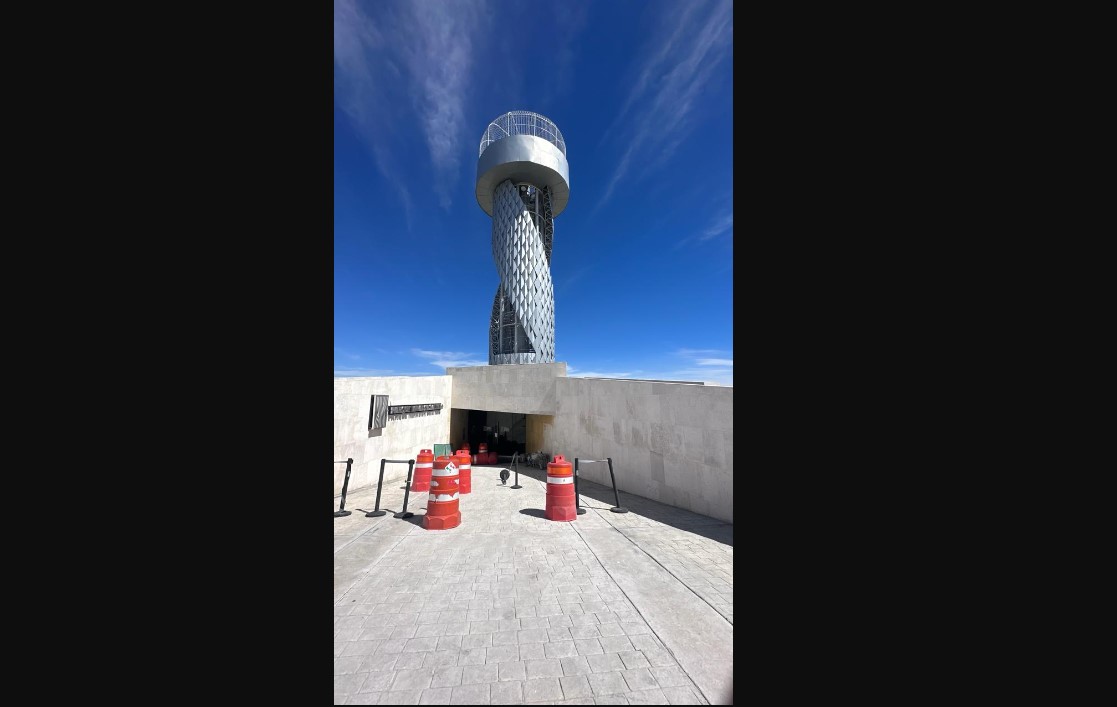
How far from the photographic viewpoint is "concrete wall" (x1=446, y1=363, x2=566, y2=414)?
1165 cm

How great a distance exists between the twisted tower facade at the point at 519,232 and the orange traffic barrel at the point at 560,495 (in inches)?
680

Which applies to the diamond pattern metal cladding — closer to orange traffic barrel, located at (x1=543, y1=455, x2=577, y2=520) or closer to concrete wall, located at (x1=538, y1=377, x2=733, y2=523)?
concrete wall, located at (x1=538, y1=377, x2=733, y2=523)

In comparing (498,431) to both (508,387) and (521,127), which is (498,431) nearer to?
(508,387)

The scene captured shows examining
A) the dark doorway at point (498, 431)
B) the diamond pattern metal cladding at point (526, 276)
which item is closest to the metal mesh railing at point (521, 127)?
the diamond pattern metal cladding at point (526, 276)

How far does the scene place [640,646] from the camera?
3553mm

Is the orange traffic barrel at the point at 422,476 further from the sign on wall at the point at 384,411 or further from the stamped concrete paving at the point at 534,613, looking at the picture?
the stamped concrete paving at the point at 534,613

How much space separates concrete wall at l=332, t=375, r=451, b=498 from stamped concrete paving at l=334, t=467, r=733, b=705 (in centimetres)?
281

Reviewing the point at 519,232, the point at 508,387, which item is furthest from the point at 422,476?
the point at 519,232

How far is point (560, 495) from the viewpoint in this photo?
718cm

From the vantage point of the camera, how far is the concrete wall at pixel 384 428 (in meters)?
9.23

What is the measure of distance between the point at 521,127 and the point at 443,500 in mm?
29260


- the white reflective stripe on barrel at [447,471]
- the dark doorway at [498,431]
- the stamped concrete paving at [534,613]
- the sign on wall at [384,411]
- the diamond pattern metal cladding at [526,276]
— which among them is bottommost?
the dark doorway at [498,431]

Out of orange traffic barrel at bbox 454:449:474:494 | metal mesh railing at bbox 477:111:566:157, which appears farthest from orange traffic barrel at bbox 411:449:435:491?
metal mesh railing at bbox 477:111:566:157
